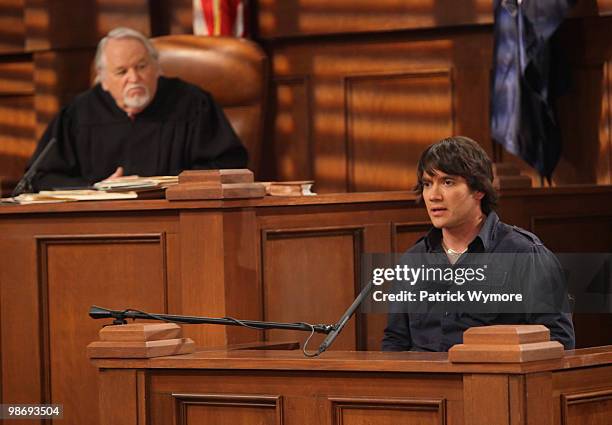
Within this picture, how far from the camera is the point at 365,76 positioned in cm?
667

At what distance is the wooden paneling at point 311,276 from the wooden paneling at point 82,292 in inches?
13.7

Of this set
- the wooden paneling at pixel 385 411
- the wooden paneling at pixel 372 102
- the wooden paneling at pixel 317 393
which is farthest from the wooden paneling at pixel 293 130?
the wooden paneling at pixel 385 411

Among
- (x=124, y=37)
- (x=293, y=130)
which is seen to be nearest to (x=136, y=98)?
(x=124, y=37)

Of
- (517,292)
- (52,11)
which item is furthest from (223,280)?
(52,11)

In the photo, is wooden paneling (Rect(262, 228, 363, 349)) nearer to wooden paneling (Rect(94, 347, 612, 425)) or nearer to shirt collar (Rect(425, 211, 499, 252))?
shirt collar (Rect(425, 211, 499, 252))

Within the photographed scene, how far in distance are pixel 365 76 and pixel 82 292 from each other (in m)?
2.52

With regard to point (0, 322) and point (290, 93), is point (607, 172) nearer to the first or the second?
point (290, 93)

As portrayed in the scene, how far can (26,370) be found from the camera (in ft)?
15.1

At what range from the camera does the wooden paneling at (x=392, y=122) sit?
6551 millimetres

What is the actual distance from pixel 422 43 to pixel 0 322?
273 cm

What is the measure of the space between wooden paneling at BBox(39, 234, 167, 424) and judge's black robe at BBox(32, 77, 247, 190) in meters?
1.09

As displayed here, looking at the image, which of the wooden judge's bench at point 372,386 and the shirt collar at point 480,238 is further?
the shirt collar at point 480,238

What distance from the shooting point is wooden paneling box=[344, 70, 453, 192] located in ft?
21.5

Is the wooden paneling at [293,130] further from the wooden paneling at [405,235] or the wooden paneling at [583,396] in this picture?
the wooden paneling at [583,396]
